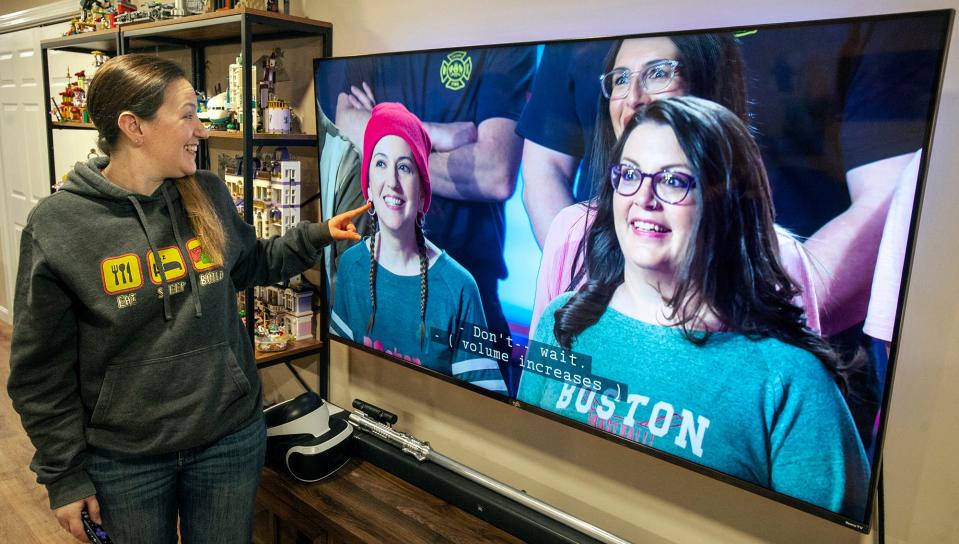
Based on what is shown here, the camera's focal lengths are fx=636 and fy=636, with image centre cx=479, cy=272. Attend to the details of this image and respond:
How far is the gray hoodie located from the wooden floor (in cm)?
120

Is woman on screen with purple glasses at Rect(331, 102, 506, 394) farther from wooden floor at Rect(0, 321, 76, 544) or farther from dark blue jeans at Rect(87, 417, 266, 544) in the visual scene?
wooden floor at Rect(0, 321, 76, 544)

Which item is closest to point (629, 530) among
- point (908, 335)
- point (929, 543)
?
point (929, 543)

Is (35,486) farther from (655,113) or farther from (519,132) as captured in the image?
(655,113)

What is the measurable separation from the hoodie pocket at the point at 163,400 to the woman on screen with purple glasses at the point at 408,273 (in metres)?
0.59

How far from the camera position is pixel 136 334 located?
1.33 m

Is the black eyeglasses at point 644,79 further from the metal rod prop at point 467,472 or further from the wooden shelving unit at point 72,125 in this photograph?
the wooden shelving unit at point 72,125

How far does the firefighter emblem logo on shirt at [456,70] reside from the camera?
1.59 m

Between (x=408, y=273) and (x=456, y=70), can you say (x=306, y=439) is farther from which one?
(x=456, y=70)

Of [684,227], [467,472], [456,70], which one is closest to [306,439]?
[467,472]

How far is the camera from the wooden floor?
2.20 m

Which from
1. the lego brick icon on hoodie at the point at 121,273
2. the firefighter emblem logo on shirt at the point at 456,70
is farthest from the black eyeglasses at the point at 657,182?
the lego brick icon on hoodie at the point at 121,273

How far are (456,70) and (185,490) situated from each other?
1192mm

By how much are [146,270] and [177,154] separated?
26cm

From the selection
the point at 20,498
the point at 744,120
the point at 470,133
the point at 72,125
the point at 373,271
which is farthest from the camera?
the point at 72,125
